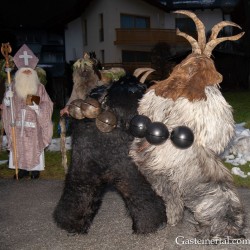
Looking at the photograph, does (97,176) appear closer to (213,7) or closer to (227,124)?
(227,124)

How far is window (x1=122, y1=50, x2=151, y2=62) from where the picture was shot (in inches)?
918

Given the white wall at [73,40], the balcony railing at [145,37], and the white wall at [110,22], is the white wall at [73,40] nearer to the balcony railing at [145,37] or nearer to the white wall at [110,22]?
the white wall at [110,22]

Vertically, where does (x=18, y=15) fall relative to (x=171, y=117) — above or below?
above

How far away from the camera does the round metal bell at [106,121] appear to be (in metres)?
3.60

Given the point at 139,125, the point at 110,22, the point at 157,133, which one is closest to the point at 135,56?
the point at 110,22

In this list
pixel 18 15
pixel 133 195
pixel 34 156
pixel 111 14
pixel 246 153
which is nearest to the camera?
pixel 133 195

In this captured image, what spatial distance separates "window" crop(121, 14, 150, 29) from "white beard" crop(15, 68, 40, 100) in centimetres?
1840

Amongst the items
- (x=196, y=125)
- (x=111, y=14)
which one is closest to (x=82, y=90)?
(x=196, y=125)

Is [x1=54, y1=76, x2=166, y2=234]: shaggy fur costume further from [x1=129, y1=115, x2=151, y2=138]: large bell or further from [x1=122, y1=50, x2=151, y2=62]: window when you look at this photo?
[x1=122, y1=50, x2=151, y2=62]: window

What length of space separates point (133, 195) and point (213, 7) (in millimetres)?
21809

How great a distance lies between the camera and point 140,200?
12.4 ft

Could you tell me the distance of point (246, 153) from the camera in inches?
279

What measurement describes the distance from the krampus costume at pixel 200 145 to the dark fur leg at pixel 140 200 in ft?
0.79

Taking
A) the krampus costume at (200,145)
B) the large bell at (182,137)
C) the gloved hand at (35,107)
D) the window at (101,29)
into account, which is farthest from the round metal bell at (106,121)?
the window at (101,29)
